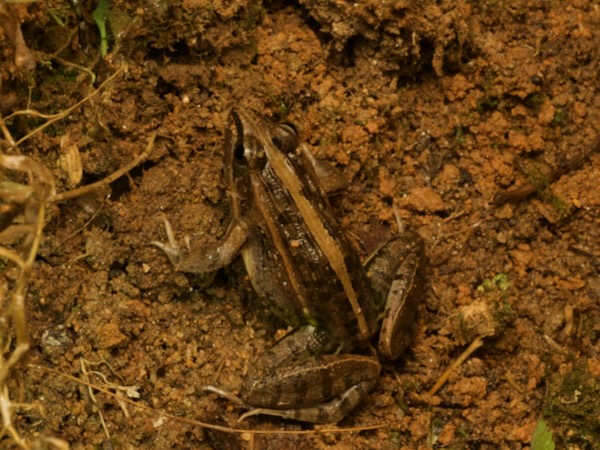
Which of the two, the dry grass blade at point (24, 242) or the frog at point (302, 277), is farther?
the frog at point (302, 277)

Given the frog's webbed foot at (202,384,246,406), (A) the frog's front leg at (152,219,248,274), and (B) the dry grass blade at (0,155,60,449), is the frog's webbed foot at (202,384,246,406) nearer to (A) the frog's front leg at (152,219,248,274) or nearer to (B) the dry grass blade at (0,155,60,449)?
(A) the frog's front leg at (152,219,248,274)

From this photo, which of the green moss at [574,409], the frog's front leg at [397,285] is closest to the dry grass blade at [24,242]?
the frog's front leg at [397,285]

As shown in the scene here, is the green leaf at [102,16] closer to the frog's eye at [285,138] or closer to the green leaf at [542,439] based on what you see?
the frog's eye at [285,138]

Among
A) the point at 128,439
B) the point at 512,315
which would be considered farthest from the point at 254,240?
the point at 512,315

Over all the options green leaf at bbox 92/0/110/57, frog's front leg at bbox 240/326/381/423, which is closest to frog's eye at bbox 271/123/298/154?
green leaf at bbox 92/0/110/57

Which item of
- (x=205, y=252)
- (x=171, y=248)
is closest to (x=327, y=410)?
(x=205, y=252)
